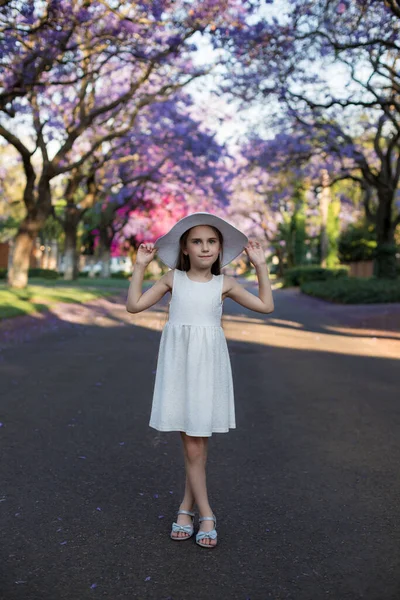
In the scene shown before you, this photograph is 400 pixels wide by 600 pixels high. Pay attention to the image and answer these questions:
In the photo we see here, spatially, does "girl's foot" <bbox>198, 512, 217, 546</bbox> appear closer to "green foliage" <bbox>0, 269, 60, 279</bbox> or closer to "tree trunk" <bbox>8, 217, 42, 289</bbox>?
"tree trunk" <bbox>8, 217, 42, 289</bbox>

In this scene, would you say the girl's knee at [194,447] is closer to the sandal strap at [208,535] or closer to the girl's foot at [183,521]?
the girl's foot at [183,521]

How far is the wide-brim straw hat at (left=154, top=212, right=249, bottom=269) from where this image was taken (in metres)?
4.00

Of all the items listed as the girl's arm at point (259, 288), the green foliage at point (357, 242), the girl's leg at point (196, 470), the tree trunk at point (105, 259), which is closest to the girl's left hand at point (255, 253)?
the girl's arm at point (259, 288)

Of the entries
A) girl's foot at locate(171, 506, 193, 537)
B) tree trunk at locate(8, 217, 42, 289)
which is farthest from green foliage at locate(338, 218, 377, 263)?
girl's foot at locate(171, 506, 193, 537)

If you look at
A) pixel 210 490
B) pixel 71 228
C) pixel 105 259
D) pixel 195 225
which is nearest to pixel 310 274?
pixel 105 259

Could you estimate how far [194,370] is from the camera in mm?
3916

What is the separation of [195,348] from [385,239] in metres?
29.9

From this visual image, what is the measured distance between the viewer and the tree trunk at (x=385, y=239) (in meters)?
31.9

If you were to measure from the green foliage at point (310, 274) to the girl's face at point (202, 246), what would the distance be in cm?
3978

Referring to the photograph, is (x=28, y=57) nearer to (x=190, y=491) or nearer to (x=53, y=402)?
(x=53, y=402)

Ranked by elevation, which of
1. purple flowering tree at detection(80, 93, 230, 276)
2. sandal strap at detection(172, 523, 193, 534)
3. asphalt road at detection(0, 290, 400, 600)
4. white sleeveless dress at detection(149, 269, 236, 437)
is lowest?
asphalt road at detection(0, 290, 400, 600)

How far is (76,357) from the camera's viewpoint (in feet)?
38.5

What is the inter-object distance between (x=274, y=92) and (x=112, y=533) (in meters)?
24.0

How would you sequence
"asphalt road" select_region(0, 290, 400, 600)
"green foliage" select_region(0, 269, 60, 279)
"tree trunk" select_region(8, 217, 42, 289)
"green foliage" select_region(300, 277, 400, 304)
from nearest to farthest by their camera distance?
"asphalt road" select_region(0, 290, 400, 600) → "tree trunk" select_region(8, 217, 42, 289) → "green foliage" select_region(300, 277, 400, 304) → "green foliage" select_region(0, 269, 60, 279)
